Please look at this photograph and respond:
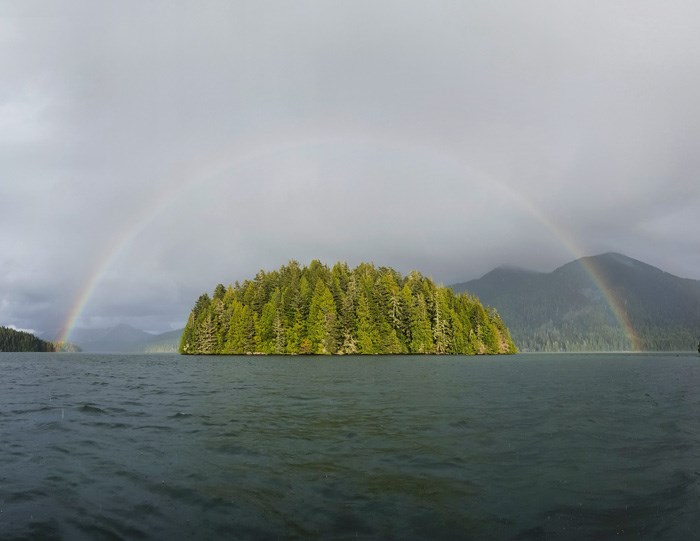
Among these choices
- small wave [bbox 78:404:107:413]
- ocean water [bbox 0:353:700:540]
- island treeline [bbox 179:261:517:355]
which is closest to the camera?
ocean water [bbox 0:353:700:540]

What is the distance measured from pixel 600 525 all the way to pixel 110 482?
1263cm

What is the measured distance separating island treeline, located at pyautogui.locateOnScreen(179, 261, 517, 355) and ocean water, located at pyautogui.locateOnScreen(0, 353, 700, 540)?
351 feet

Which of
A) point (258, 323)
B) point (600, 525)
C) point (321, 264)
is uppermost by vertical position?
point (321, 264)

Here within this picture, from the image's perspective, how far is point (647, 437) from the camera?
18562mm

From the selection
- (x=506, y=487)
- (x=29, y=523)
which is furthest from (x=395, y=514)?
(x=29, y=523)

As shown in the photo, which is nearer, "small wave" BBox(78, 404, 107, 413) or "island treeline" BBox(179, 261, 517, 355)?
"small wave" BBox(78, 404, 107, 413)

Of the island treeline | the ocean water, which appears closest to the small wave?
the ocean water

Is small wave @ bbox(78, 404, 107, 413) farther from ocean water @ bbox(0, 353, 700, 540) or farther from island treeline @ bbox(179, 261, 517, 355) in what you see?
island treeline @ bbox(179, 261, 517, 355)

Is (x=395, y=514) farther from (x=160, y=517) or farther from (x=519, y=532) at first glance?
(x=160, y=517)

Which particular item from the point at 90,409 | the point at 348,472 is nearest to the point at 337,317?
the point at 90,409

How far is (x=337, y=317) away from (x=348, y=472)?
121033 millimetres

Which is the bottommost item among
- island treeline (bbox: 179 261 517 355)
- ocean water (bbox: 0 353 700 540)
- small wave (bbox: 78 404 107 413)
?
ocean water (bbox: 0 353 700 540)

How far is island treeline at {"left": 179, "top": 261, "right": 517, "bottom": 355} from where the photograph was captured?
133375mm

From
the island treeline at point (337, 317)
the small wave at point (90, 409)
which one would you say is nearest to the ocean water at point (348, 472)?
the small wave at point (90, 409)
